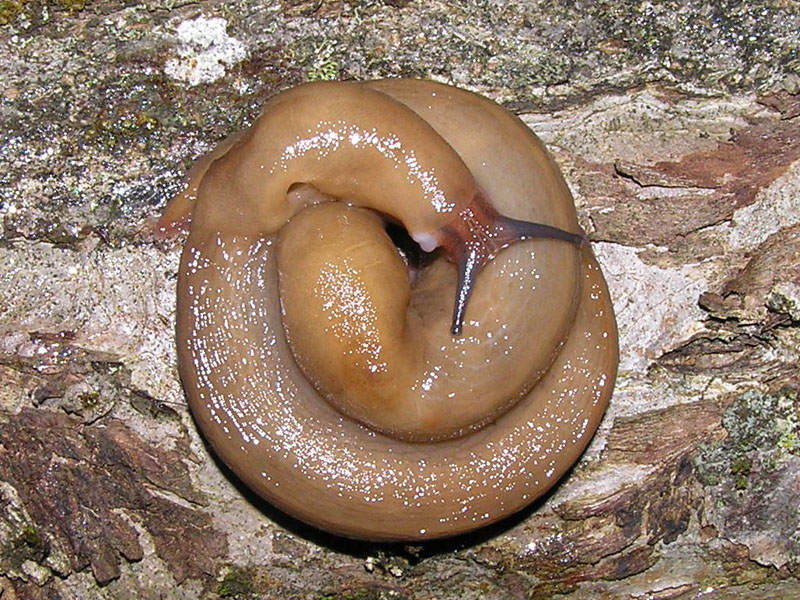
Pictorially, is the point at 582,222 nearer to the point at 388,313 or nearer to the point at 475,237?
the point at 475,237

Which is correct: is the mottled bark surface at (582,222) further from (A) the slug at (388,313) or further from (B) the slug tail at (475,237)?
(B) the slug tail at (475,237)

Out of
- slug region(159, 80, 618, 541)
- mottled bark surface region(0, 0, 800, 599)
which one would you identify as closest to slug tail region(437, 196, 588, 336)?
slug region(159, 80, 618, 541)

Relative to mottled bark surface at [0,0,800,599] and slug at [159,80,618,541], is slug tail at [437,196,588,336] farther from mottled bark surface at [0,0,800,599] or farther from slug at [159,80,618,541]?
mottled bark surface at [0,0,800,599]

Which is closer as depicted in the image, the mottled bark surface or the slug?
the slug

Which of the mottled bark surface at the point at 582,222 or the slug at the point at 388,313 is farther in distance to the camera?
the mottled bark surface at the point at 582,222

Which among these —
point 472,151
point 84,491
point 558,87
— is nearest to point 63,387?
point 84,491

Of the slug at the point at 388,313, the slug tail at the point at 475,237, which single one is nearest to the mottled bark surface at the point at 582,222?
the slug at the point at 388,313
